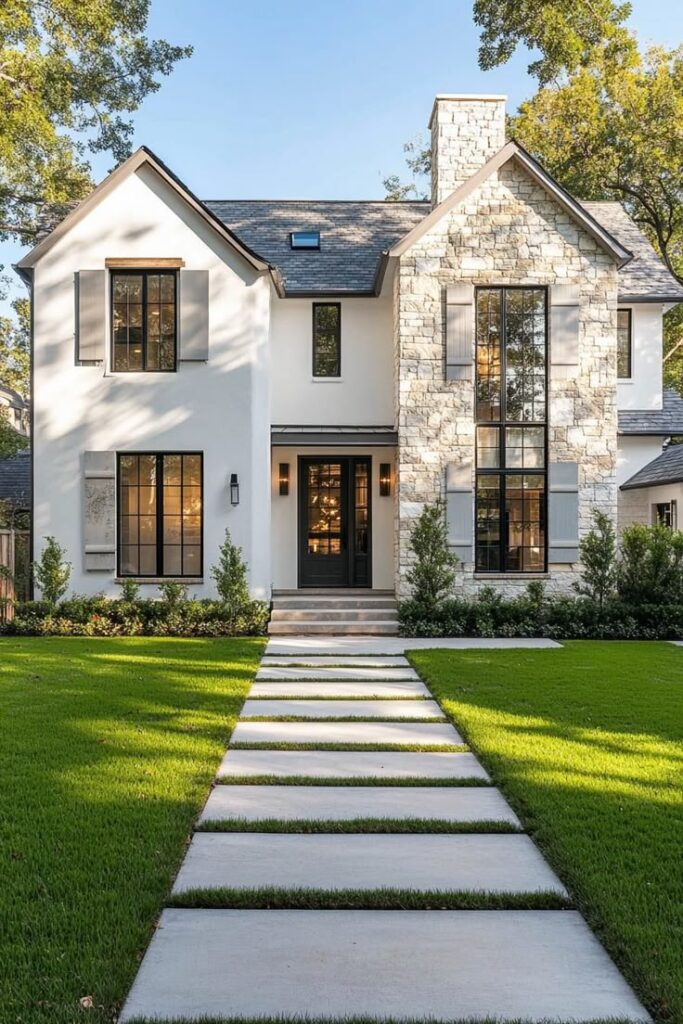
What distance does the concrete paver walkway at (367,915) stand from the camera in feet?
8.26

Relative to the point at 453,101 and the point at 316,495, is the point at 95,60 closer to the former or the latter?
the point at 453,101

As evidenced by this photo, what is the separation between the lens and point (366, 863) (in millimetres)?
3596

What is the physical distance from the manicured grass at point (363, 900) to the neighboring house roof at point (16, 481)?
1258 centimetres

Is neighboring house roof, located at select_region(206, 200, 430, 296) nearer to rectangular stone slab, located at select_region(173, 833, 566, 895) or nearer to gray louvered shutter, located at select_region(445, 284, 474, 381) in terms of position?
gray louvered shutter, located at select_region(445, 284, 474, 381)

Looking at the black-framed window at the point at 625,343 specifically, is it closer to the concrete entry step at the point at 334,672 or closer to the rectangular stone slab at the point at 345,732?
the concrete entry step at the point at 334,672

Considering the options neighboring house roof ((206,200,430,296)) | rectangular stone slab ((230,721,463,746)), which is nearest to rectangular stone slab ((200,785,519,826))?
rectangular stone slab ((230,721,463,746))

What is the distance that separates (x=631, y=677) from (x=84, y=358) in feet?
30.1

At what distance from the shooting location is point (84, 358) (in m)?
12.0

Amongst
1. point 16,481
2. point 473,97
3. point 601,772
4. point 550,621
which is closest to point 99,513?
point 16,481

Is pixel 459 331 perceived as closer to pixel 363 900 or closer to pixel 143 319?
pixel 143 319

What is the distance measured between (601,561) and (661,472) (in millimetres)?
2561

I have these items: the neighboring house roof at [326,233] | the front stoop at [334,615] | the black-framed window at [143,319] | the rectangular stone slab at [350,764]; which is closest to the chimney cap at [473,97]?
the neighboring house roof at [326,233]

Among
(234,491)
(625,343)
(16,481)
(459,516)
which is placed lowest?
(459,516)

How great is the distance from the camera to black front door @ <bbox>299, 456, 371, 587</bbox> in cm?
1408
